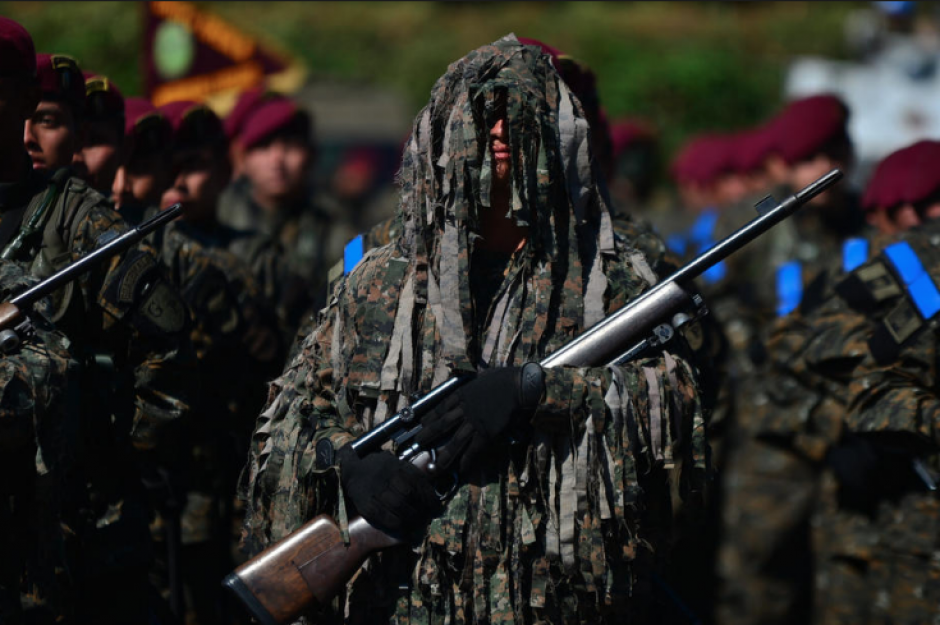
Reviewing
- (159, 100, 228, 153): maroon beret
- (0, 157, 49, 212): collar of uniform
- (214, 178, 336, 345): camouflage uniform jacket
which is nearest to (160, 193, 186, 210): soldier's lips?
(159, 100, 228, 153): maroon beret

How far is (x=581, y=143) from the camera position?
3492 mm

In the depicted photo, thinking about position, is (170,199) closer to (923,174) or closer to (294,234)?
(294,234)

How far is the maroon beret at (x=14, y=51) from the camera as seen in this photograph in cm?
377

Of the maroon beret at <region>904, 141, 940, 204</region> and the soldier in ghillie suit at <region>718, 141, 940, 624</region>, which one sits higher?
the maroon beret at <region>904, 141, 940, 204</region>

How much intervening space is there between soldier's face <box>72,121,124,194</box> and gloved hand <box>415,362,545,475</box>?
2.14 m

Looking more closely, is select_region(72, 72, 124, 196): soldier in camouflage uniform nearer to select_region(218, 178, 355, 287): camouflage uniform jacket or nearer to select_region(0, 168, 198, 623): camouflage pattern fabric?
select_region(0, 168, 198, 623): camouflage pattern fabric

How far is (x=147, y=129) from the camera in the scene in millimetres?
5500

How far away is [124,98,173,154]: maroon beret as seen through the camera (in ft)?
17.9

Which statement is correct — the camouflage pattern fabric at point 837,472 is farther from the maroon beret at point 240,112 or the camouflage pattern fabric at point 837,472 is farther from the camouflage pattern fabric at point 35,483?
the maroon beret at point 240,112

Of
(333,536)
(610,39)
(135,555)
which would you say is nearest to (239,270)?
(135,555)

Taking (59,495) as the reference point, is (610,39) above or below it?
above

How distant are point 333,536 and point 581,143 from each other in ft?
4.00

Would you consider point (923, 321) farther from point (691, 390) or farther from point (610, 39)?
point (610, 39)

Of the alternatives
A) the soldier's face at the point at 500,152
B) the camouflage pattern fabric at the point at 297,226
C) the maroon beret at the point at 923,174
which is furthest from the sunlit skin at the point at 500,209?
the camouflage pattern fabric at the point at 297,226
